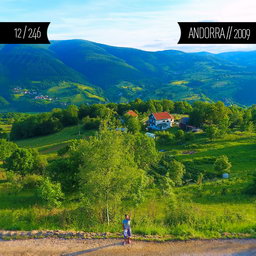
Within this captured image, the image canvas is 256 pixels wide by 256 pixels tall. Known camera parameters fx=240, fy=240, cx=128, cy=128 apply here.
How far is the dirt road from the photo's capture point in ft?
41.2

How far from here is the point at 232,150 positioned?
60.3 m

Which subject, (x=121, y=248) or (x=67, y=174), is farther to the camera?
(x=67, y=174)

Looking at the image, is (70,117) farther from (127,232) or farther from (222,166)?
(127,232)

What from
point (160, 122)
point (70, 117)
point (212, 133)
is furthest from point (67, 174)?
point (70, 117)

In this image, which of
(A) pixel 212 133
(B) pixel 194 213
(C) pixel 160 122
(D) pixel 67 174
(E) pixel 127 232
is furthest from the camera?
(C) pixel 160 122

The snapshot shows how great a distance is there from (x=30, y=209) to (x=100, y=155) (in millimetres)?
8480

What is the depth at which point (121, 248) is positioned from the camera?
12.9m

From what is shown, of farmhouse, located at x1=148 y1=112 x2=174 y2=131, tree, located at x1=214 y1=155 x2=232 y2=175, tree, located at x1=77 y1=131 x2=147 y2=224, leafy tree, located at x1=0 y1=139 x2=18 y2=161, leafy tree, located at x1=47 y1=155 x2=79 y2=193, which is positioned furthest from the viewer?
farmhouse, located at x1=148 y1=112 x2=174 y2=131

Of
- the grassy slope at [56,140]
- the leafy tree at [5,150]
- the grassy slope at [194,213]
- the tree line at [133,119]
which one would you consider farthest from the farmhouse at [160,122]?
the grassy slope at [194,213]

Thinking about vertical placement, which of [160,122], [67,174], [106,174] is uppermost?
[160,122]

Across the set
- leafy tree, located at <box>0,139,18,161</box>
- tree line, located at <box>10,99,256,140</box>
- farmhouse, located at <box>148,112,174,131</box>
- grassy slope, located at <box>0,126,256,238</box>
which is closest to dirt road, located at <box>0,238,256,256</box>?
grassy slope, located at <box>0,126,256,238</box>

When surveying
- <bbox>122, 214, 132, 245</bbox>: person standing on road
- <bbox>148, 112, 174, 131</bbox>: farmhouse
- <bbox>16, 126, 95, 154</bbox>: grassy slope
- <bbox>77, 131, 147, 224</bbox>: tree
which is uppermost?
<bbox>148, 112, 174, 131</bbox>: farmhouse

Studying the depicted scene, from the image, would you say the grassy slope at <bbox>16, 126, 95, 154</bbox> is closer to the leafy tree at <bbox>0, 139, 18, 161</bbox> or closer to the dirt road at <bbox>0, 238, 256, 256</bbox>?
the leafy tree at <bbox>0, 139, 18, 161</bbox>

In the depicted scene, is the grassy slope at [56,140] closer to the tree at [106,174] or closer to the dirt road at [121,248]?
the tree at [106,174]
